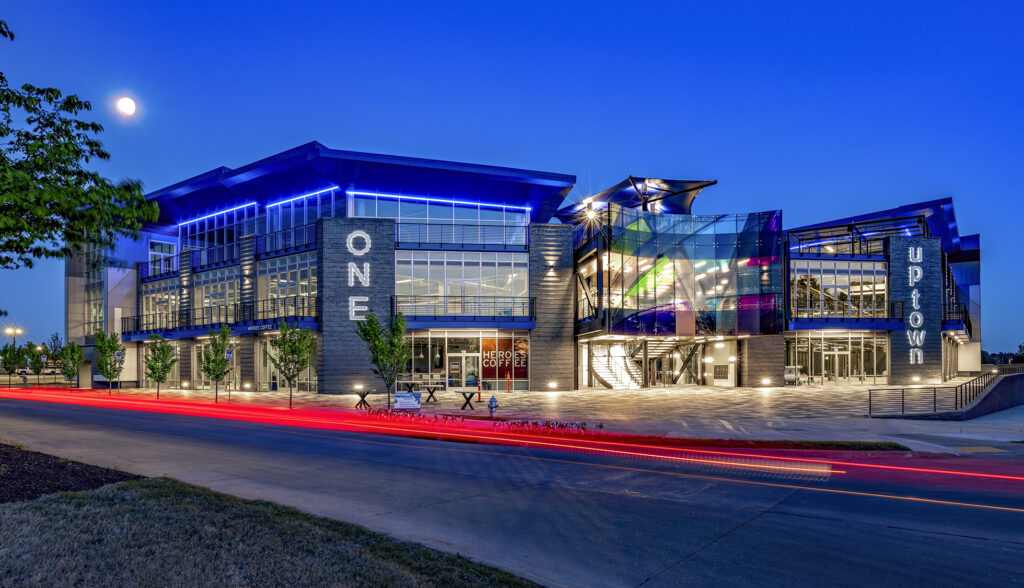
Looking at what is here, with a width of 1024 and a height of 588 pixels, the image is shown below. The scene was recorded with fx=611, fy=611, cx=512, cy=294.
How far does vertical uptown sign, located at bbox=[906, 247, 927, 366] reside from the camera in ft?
137

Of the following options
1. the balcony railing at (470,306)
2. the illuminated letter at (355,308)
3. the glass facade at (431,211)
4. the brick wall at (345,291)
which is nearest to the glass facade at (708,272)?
the balcony railing at (470,306)

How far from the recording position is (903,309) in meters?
42.2

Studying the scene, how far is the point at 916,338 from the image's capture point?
42031mm

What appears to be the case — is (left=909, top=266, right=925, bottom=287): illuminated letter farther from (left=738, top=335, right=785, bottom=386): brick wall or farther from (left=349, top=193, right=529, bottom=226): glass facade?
(left=349, top=193, right=529, bottom=226): glass facade

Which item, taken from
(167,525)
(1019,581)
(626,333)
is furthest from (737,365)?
(167,525)

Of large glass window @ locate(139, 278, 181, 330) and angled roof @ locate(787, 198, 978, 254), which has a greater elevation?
angled roof @ locate(787, 198, 978, 254)

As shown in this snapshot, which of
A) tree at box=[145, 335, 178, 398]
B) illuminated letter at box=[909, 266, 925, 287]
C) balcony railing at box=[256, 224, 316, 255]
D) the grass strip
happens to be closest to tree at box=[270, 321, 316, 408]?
balcony railing at box=[256, 224, 316, 255]

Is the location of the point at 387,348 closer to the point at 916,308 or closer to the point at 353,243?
the point at 353,243

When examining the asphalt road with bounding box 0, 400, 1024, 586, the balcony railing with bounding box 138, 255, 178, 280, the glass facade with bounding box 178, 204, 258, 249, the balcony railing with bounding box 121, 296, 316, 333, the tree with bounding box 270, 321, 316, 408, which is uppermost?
the glass facade with bounding box 178, 204, 258, 249

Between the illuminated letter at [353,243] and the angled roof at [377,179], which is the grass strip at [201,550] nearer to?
the illuminated letter at [353,243]

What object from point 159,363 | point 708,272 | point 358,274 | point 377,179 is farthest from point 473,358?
point 159,363

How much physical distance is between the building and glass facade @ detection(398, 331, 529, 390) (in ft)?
0.29

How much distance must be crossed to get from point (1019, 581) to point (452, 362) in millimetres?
33571

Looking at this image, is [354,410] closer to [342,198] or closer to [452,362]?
[452,362]
